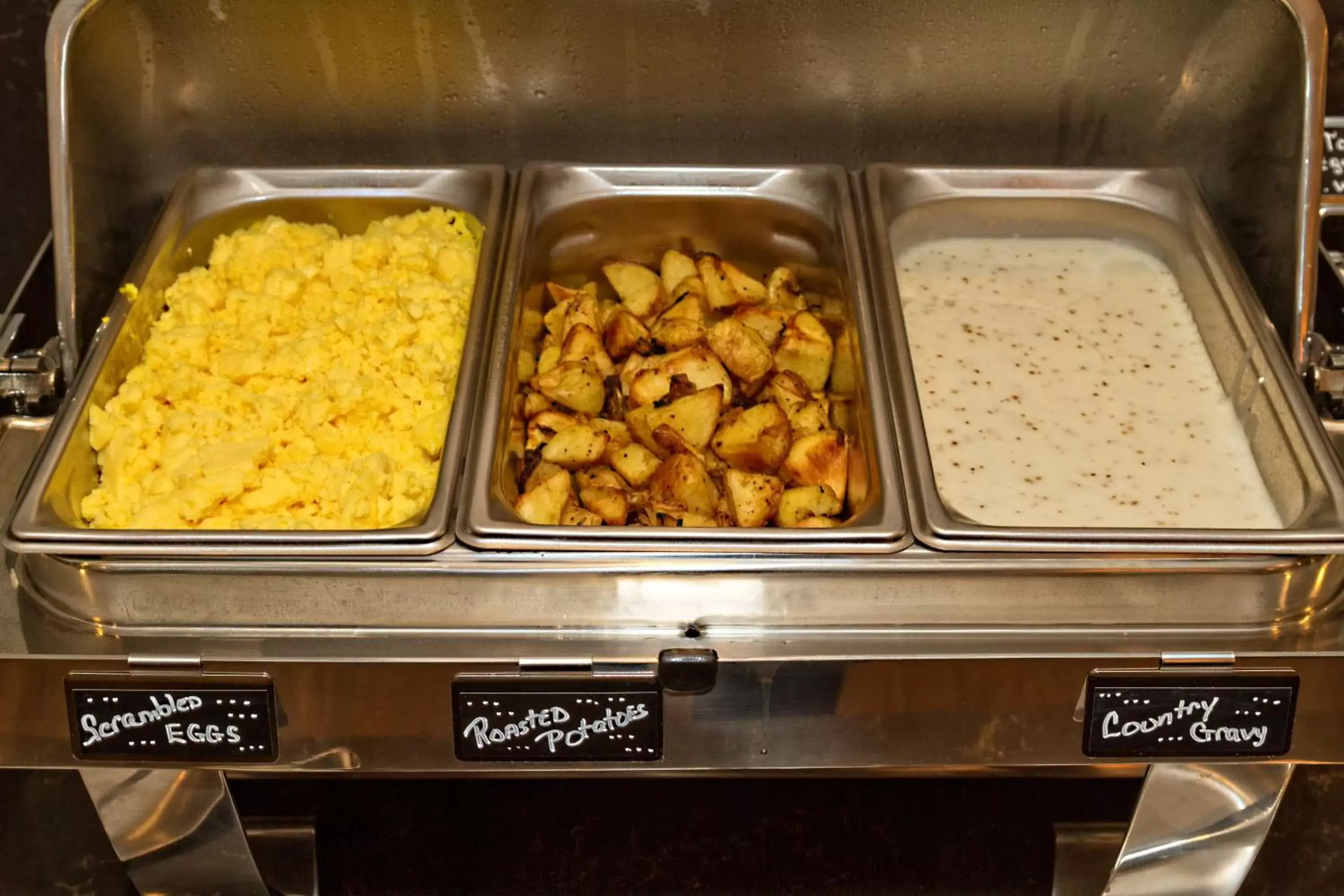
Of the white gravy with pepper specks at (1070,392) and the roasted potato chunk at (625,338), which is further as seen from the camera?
the roasted potato chunk at (625,338)

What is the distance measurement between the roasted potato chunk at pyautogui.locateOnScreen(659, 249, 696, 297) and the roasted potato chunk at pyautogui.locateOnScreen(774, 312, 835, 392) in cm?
19

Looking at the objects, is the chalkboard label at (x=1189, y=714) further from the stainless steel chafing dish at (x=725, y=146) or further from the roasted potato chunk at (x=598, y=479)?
the roasted potato chunk at (x=598, y=479)

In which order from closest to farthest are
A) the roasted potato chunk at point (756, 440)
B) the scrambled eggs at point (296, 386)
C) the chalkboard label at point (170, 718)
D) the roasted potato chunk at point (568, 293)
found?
the chalkboard label at point (170, 718) → the scrambled eggs at point (296, 386) → the roasted potato chunk at point (756, 440) → the roasted potato chunk at point (568, 293)

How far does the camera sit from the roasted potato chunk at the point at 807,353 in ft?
5.25

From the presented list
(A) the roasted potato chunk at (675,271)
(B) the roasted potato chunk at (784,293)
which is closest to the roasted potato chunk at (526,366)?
(A) the roasted potato chunk at (675,271)

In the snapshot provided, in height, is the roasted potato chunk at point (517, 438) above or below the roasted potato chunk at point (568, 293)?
below

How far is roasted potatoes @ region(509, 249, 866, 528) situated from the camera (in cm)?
141

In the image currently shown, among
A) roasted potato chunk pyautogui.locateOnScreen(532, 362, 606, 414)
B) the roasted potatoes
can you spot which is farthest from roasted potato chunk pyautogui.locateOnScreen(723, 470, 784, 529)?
roasted potato chunk pyautogui.locateOnScreen(532, 362, 606, 414)

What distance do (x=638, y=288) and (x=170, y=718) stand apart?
0.82m

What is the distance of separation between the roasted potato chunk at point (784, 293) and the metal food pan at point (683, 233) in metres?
0.05

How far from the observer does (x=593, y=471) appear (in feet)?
4.88

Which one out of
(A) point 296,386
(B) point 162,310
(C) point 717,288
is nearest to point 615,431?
(C) point 717,288

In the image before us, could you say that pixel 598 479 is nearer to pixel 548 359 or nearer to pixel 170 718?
pixel 548 359

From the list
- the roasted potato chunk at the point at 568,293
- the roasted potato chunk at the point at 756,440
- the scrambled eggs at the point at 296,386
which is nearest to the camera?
the scrambled eggs at the point at 296,386
